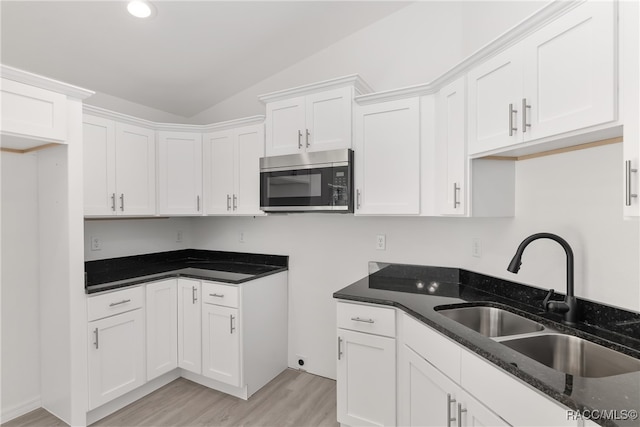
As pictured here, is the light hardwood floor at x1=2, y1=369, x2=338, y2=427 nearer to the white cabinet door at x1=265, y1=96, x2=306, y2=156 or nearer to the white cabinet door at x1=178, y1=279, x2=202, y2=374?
the white cabinet door at x1=178, y1=279, x2=202, y2=374

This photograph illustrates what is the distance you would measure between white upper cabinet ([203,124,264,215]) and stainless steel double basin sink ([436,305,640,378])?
180 cm

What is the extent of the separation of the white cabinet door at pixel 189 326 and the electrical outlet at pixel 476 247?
2.12 meters

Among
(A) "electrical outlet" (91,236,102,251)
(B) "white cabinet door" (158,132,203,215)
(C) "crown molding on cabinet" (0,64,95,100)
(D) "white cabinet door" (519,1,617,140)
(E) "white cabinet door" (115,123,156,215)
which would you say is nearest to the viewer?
(D) "white cabinet door" (519,1,617,140)

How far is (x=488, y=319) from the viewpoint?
6.04 feet

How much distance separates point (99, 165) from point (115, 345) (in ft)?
4.40

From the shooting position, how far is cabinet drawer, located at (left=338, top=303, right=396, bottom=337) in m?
1.89

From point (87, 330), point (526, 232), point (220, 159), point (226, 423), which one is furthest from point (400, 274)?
point (87, 330)

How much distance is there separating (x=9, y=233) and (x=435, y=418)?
116 inches

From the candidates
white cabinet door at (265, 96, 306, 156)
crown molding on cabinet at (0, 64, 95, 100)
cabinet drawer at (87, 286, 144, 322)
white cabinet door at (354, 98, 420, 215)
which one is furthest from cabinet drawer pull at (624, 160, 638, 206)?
cabinet drawer at (87, 286, 144, 322)

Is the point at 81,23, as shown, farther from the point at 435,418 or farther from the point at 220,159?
the point at 435,418

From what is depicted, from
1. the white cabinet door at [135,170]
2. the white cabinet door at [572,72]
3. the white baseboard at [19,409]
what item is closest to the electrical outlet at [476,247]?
the white cabinet door at [572,72]

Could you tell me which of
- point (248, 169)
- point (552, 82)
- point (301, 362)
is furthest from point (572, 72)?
point (301, 362)

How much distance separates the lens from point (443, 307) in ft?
5.97

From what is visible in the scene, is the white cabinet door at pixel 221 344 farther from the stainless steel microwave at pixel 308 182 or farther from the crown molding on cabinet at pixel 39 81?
the crown molding on cabinet at pixel 39 81
